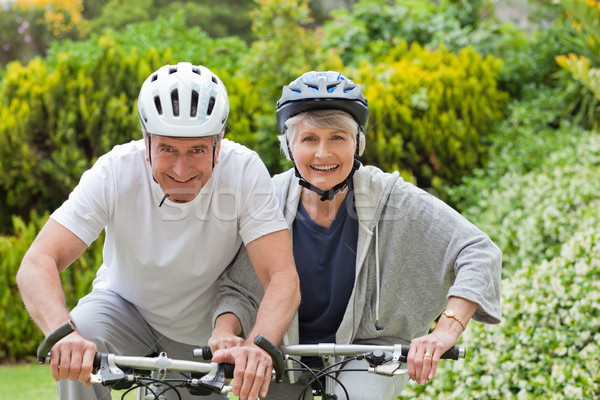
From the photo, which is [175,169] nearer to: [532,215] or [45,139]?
[532,215]

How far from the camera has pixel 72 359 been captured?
2736 mm

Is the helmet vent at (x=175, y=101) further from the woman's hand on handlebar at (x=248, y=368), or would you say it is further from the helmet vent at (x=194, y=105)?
the woman's hand on handlebar at (x=248, y=368)

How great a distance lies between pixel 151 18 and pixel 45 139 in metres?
9.72

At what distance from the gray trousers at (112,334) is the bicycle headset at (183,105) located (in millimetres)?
540

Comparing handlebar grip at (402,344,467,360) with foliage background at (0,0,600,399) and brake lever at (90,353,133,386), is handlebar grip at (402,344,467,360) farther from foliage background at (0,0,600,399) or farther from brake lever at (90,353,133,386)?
foliage background at (0,0,600,399)

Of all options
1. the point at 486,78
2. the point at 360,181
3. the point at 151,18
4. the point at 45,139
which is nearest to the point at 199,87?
the point at 360,181

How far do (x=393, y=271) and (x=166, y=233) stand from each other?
97cm

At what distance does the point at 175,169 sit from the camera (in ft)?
10.3

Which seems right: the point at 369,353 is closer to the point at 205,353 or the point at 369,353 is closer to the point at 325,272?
the point at 205,353

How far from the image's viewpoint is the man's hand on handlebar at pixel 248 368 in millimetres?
2781

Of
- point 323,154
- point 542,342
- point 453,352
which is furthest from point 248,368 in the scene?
point 542,342

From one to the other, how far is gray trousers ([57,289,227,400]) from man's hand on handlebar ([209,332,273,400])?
625 mm

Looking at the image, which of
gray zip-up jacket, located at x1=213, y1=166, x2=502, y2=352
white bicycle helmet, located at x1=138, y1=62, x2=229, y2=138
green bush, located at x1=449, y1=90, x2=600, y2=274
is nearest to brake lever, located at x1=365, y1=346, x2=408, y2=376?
gray zip-up jacket, located at x1=213, y1=166, x2=502, y2=352

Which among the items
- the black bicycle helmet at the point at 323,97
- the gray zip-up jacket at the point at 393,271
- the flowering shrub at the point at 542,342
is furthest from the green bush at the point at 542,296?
the black bicycle helmet at the point at 323,97
